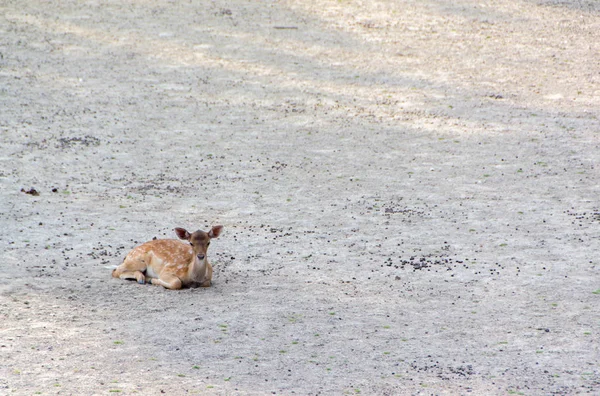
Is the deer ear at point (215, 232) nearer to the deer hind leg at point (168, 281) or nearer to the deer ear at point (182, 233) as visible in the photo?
the deer ear at point (182, 233)

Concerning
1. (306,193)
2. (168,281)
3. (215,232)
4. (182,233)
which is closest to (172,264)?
(168,281)

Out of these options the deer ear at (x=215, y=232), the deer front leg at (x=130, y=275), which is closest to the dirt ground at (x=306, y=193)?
the deer front leg at (x=130, y=275)

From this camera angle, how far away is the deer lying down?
8.64 meters

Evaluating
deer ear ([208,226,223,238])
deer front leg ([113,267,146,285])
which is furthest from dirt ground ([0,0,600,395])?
deer ear ([208,226,223,238])

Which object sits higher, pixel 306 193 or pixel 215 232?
pixel 215 232

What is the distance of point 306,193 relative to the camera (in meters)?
12.1

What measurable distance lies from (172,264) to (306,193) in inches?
143

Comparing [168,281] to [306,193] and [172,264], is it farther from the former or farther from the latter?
[306,193]

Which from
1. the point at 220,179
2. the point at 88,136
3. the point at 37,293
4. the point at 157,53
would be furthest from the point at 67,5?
the point at 37,293

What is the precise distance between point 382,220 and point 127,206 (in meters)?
3.27

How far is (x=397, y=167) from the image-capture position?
521 inches

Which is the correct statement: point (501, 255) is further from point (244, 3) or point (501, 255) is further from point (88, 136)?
point (244, 3)

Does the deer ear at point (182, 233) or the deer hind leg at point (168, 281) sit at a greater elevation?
the deer ear at point (182, 233)

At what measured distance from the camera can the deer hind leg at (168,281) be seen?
873 centimetres
